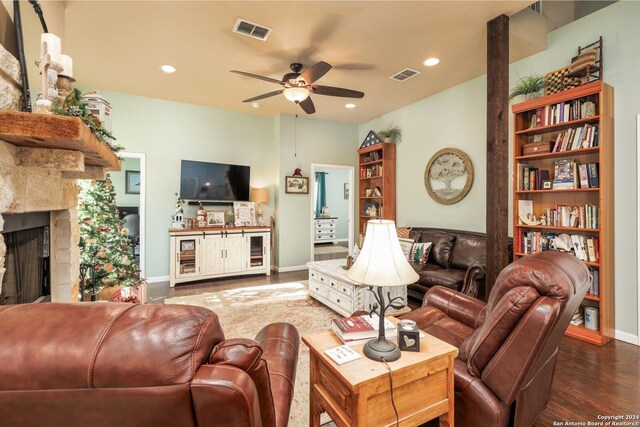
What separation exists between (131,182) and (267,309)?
4612mm

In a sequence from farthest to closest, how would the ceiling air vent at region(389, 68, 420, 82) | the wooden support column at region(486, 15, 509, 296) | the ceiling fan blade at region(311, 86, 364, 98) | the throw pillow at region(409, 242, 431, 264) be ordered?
the throw pillow at region(409, 242, 431, 264), the ceiling air vent at region(389, 68, 420, 82), the ceiling fan blade at region(311, 86, 364, 98), the wooden support column at region(486, 15, 509, 296)

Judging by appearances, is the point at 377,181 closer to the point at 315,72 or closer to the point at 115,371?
the point at 315,72

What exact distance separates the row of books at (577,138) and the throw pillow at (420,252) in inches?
68.8

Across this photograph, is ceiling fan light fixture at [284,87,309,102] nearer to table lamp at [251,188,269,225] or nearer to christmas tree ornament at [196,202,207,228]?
table lamp at [251,188,269,225]

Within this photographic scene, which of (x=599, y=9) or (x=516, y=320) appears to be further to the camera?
(x=599, y=9)

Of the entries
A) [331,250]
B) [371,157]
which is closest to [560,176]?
[371,157]

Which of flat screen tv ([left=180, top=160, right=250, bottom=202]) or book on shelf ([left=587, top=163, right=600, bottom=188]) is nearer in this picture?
book on shelf ([left=587, top=163, right=600, bottom=188])

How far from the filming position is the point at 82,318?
62cm

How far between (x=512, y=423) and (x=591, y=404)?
984mm

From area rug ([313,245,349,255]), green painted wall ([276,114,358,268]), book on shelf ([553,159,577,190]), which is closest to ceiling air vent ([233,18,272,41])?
green painted wall ([276,114,358,268])

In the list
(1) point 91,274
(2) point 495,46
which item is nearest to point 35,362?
(1) point 91,274

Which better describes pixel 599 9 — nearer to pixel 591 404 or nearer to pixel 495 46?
pixel 495 46

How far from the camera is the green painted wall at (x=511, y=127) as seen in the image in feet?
8.82

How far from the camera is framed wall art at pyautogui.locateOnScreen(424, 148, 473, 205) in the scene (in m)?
4.20
